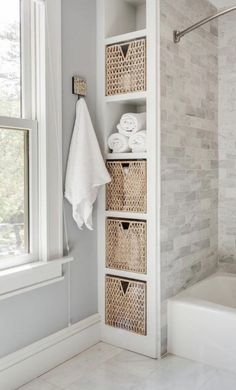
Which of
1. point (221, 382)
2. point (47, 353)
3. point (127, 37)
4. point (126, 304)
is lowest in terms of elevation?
point (221, 382)

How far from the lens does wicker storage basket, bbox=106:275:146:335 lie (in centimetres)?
248

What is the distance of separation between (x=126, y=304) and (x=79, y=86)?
139cm

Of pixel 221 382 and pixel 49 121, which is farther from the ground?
pixel 49 121

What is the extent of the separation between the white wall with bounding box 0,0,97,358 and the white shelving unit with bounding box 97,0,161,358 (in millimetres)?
54

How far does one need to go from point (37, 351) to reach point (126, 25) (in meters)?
2.17

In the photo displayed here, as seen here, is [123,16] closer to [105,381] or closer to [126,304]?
[126,304]

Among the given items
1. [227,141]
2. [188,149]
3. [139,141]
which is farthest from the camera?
[227,141]

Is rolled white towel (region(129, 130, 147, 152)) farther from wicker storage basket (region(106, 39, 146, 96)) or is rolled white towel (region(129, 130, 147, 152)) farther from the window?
the window

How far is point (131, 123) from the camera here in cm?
247

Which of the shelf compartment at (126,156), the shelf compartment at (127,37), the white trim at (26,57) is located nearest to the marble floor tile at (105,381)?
the shelf compartment at (126,156)

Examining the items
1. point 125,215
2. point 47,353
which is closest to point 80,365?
point 47,353

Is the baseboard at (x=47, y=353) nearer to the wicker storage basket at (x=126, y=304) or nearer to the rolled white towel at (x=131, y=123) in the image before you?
the wicker storage basket at (x=126, y=304)

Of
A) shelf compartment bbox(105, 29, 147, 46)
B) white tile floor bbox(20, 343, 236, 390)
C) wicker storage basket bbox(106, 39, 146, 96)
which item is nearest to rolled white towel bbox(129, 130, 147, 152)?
wicker storage basket bbox(106, 39, 146, 96)

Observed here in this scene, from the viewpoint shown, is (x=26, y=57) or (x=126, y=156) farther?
(x=126, y=156)
